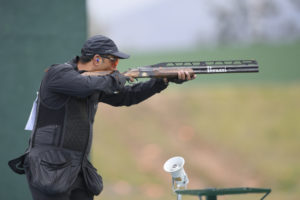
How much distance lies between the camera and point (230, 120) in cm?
1458

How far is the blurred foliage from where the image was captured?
40.8ft

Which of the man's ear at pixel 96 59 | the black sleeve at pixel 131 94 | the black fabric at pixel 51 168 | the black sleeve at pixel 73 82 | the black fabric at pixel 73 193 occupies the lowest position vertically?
the black fabric at pixel 73 193

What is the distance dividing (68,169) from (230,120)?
1119 centimetres

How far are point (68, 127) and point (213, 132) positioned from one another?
11.0m

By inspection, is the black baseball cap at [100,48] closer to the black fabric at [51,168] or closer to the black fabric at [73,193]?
the black fabric at [51,168]

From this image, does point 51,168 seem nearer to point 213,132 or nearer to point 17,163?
point 17,163

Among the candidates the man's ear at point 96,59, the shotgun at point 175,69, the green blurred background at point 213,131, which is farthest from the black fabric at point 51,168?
the green blurred background at point 213,131

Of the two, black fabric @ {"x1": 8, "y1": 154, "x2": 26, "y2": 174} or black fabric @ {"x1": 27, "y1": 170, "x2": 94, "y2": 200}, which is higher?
black fabric @ {"x1": 8, "y1": 154, "x2": 26, "y2": 174}

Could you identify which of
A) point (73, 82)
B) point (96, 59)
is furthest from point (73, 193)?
point (96, 59)

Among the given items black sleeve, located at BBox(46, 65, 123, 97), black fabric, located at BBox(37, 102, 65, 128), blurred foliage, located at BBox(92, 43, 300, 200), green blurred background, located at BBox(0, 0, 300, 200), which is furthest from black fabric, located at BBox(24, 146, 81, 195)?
blurred foliage, located at BBox(92, 43, 300, 200)

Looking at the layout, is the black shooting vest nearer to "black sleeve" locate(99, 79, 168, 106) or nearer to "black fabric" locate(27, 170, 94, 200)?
"black fabric" locate(27, 170, 94, 200)

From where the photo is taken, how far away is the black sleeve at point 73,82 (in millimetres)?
3697

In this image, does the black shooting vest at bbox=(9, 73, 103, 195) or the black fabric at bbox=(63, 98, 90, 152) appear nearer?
the black shooting vest at bbox=(9, 73, 103, 195)

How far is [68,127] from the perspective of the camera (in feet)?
12.5
